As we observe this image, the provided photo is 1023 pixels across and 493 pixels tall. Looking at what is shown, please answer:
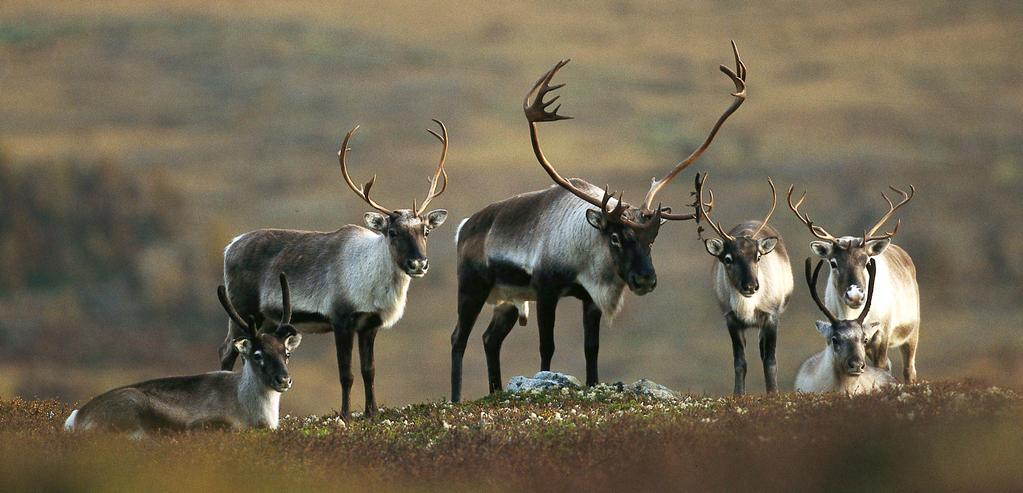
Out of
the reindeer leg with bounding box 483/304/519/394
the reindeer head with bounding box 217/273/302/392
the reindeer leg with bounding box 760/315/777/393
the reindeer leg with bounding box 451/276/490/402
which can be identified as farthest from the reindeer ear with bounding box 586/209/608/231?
the reindeer head with bounding box 217/273/302/392

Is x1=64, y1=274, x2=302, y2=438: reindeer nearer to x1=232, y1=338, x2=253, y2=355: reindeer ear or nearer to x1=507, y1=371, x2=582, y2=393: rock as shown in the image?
x1=232, y1=338, x2=253, y2=355: reindeer ear

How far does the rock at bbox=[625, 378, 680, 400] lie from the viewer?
15578 millimetres

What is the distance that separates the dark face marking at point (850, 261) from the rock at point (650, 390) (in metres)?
2.72

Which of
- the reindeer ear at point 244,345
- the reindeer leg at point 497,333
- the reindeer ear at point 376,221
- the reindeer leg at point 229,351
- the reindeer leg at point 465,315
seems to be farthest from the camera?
the reindeer leg at point 497,333

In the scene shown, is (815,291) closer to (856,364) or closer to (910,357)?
(856,364)

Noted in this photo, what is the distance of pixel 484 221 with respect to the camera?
57.2 ft

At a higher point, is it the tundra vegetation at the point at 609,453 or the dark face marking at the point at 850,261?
the dark face marking at the point at 850,261

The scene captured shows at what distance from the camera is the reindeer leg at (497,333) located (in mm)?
17641

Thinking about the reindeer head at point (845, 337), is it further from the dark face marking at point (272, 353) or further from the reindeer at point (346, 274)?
the dark face marking at point (272, 353)

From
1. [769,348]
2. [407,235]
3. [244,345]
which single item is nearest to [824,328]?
[769,348]

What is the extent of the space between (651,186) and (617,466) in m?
7.05

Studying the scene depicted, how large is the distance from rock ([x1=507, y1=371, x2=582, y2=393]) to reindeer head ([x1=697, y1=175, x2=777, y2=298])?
2.42 metres

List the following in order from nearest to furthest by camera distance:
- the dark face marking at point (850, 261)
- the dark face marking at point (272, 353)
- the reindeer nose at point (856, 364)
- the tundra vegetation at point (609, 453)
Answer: the tundra vegetation at point (609, 453)
the dark face marking at point (272, 353)
the reindeer nose at point (856, 364)
the dark face marking at point (850, 261)

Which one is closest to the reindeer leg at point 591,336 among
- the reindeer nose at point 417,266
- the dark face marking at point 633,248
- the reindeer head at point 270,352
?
the dark face marking at point 633,248
